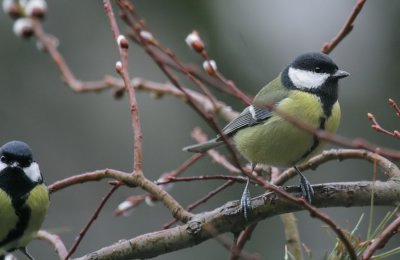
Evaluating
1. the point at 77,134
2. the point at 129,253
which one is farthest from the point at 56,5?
the point at 129,253

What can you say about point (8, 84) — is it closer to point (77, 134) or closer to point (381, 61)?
point (77, 134)

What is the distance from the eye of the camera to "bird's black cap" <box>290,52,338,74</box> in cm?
267

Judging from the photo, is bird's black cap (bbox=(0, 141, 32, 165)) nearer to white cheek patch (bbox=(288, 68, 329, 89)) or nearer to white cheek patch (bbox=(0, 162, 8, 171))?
white cheek patch (bbox=(0, 162, 8, 171))

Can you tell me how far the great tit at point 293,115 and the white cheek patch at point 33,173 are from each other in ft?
2.03

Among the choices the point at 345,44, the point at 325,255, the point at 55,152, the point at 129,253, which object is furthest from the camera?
the point at 345,44

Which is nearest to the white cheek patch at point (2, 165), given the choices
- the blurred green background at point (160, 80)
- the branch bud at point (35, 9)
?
the branch bud at point (35, 9)

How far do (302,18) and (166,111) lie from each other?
179 centimetres

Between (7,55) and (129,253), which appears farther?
(7,55)

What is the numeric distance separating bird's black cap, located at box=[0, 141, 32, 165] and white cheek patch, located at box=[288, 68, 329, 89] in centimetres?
111

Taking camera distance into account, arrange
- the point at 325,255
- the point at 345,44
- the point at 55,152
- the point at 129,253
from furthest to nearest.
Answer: the point at 345,44
the point at 55,152
the point at 129,253
the point at 325,255

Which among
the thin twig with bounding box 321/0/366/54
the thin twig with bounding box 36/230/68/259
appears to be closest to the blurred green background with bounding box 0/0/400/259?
the thin twig with bounding box 36/230/68/259

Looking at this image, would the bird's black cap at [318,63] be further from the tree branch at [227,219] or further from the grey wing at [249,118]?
the tree branch at [227,219]

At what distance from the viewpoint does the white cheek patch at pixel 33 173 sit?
2.61m

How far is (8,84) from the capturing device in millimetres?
6418
